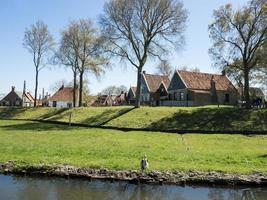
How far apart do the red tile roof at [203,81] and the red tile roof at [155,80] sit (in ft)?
47.7

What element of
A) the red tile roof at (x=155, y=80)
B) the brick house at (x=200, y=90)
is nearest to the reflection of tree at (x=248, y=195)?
the brick house at (x=200, y=90)

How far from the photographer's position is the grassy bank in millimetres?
42031

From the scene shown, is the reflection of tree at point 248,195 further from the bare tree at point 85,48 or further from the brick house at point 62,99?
the brick house at point 62,99

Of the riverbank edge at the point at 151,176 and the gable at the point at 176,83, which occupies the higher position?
the gable at the point at 176,83

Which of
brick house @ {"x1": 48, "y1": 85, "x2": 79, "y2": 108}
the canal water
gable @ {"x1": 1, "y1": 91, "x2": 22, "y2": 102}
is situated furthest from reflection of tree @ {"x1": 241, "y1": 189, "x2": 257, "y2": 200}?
gable @ {"x1": 1, "y1": 91, "x2": 22, "y2": 102}

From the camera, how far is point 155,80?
299 ft

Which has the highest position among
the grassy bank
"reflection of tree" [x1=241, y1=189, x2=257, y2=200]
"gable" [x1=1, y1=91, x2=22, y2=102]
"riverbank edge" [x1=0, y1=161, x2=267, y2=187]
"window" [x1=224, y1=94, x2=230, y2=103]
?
"gable" [x1=1, y1=91, x2=22, y2=102]

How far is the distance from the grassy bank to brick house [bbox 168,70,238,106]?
1896 cm

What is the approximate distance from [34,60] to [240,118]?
1743 inches

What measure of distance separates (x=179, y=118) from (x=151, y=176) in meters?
28.9

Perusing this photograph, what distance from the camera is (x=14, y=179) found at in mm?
18141

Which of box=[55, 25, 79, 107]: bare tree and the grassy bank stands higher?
box=[55, 25, 79, 107]: bare tree

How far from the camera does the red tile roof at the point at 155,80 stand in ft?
292

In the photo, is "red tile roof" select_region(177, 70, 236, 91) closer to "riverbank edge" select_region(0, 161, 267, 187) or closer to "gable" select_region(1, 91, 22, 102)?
"riverbank edge" select_region(0, 161, 267, 187)
